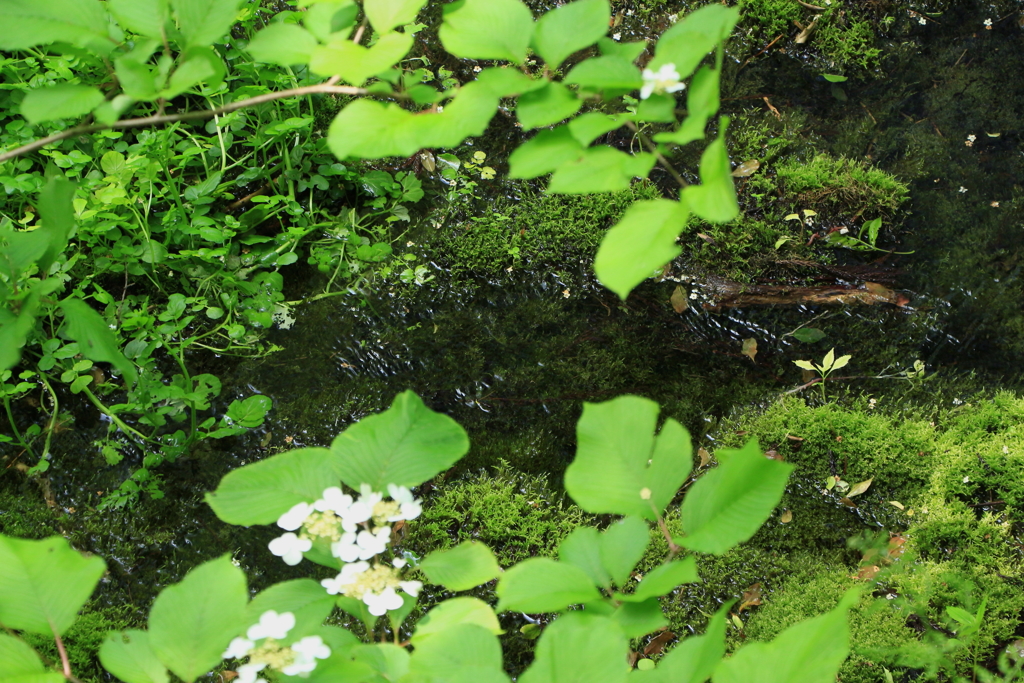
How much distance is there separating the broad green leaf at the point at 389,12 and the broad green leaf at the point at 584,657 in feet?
2.07

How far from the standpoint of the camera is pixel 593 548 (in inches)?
32.8

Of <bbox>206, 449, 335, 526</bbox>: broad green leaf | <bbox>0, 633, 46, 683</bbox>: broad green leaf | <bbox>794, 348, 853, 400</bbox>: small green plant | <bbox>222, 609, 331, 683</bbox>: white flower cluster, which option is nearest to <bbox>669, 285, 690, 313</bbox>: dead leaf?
<bbox>794, 348, 853, 400</bbox>: small green plant

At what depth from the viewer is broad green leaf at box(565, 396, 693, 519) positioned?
0.79 metres

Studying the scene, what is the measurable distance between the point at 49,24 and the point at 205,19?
17 centimetres

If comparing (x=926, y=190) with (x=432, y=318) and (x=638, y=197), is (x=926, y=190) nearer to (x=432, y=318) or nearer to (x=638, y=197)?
(x=638, y=197)

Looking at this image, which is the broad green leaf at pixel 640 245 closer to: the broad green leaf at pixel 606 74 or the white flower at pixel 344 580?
the broad green leaf at pixel 606 74

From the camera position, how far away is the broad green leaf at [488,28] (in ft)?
2.51

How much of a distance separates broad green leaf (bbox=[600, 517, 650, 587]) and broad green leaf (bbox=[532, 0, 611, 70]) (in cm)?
51

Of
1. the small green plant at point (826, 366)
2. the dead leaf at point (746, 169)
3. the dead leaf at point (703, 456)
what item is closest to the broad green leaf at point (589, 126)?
the dead leaf at point (703, 456)

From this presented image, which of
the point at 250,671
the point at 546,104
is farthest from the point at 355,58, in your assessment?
the point at 250,671

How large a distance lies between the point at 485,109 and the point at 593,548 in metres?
0.50

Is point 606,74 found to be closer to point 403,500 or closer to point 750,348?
point 403,500

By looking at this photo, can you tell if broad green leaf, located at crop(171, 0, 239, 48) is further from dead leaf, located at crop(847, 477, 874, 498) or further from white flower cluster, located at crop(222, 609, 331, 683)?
dead leaf, located at crop(847, 477, 874, 498)

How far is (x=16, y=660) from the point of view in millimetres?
728
